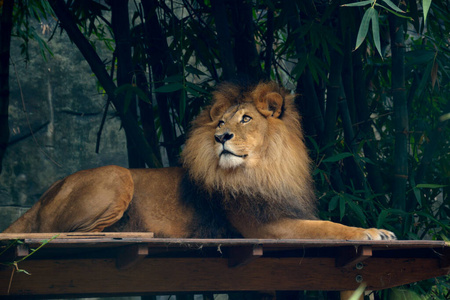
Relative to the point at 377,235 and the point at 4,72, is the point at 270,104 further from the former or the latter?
the point at 4,72

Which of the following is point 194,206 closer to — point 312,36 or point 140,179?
point 140,179

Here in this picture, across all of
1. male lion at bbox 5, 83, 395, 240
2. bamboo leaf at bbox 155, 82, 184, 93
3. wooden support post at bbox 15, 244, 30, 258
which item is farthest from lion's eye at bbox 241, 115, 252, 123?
wooden support post at bbox 15, 244, 30, 258

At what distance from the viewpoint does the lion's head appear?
3.36 m

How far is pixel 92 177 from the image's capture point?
3418 mm

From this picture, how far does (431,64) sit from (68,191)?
87.8 inches

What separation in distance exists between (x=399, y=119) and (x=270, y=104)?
0.92m

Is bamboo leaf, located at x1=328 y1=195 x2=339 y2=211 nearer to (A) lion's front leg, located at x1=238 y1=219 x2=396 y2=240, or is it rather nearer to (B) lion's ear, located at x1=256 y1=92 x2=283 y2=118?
(A) lion's front leg, located at x1=238 y1=219 x2=396 y2=240

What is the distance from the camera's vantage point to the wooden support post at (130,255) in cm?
282

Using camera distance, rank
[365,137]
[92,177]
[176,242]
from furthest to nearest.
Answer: [365,137], [92,177], [176,242]

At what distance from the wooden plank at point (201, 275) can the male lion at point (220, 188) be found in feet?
0.65

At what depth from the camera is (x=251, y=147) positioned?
3.37 meters

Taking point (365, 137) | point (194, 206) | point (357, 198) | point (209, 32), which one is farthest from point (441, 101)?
point (194, 206)

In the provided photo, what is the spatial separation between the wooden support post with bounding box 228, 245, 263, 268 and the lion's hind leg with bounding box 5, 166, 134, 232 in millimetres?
628

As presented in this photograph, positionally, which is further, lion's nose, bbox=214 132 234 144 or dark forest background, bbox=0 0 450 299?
dark forest background, bbox=0 0 450 299
